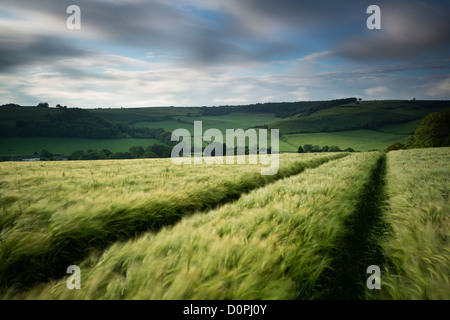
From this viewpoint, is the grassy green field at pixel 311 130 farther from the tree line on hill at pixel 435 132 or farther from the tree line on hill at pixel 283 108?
the tree line on hill at pixel 283 108

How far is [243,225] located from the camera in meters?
2.92

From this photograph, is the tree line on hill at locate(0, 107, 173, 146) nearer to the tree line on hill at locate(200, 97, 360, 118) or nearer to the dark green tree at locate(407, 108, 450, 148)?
the tree line on hill at locate(200, 97, 360, 118)

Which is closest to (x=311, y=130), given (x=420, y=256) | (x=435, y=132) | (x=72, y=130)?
(x=435, y=132)

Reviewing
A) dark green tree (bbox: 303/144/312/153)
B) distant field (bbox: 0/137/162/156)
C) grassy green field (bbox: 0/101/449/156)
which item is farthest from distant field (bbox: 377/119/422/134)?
distant field (bbox: 0/137/162/156)

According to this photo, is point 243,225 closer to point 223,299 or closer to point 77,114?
point 223,299

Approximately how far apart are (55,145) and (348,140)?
11387 centimetres

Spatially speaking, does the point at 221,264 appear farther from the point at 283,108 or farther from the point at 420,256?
the point at 283,108

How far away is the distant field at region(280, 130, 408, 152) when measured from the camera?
68.0 meters

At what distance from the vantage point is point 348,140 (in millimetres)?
75688

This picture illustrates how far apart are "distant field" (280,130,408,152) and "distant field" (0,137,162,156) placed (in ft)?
209

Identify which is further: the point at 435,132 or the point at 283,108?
the point at 283,108

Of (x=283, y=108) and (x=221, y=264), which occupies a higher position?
(x=283, y=108)

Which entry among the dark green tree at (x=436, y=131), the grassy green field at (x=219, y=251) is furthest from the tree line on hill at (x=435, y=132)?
the grassy green field at (x=219, y=251)

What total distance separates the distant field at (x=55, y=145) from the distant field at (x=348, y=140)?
63763mm
